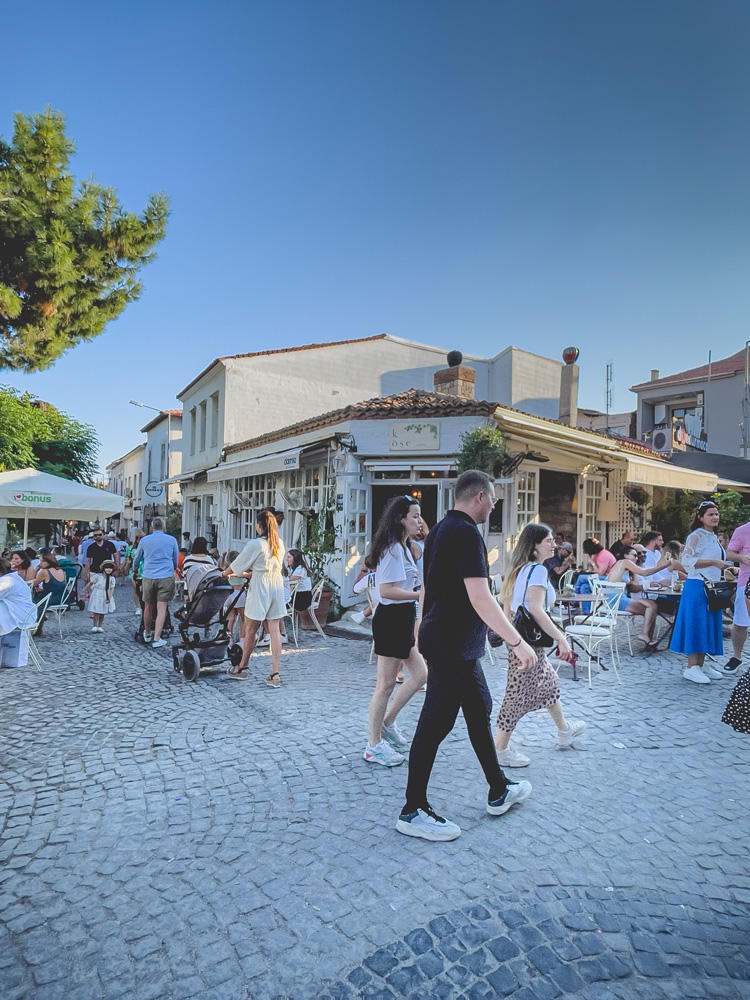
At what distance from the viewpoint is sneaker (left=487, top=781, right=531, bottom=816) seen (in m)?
3.37

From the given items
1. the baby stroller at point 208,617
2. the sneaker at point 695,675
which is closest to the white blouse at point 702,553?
the sneaker at point 695,675

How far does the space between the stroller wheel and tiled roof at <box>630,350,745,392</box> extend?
2975 cm

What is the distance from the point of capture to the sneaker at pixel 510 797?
3369mm

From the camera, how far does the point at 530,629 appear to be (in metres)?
4.33

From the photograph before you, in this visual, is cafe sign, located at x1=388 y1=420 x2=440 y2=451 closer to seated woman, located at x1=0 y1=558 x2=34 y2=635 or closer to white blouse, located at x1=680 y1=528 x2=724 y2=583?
white blouse, located at x1=680 y1=528 x2=724 y2=583

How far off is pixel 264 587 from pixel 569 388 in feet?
41.2

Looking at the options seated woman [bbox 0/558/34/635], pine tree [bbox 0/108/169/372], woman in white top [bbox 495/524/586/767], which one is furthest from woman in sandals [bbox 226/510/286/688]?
pine tree [bbox 0/108/169/372]

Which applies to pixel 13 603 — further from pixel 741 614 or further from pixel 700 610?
pixel 741 614

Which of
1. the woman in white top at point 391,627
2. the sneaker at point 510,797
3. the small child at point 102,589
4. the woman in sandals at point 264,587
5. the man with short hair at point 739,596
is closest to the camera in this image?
the sneaker at point 510,797

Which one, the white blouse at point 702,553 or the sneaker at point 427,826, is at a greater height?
the white blouse at point 702,553

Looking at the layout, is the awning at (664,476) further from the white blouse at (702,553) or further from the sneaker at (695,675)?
the sneaker at (695,675)

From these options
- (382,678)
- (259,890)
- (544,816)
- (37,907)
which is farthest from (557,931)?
(37,907)

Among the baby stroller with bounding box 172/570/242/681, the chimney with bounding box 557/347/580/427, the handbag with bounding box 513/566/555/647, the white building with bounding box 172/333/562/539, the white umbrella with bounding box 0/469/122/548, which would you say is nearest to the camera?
the handbag with bounding box 513/566/555/647

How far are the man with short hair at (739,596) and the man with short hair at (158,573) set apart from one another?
718cm
